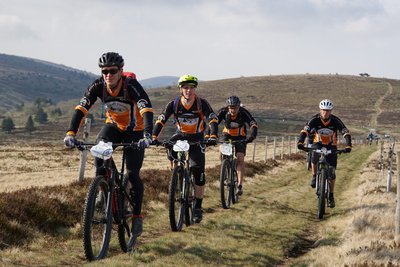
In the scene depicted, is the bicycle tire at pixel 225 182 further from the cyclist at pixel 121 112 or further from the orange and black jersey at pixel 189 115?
the cyclist at pixel 121 112

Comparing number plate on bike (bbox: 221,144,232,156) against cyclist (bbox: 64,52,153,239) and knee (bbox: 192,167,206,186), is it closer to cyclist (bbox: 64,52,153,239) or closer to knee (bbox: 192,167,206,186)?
knee (bbox: 192,167,206,186)

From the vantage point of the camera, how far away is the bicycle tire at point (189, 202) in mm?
9687

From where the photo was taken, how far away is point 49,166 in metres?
31.3

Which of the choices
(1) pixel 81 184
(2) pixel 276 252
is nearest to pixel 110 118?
(2) pixel 276 252

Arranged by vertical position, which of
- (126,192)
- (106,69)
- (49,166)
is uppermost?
(106,69)

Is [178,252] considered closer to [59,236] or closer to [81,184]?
[59,236]

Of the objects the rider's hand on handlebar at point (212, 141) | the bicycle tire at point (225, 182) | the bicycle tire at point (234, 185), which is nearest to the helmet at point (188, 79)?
the rider's hand on handlebar at point (212, 141)

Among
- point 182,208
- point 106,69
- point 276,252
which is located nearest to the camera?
point 106,69

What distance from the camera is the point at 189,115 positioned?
1015 centimetres

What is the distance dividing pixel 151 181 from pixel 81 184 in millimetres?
2518

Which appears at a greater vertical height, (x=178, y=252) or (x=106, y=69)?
(x=106, y=69)

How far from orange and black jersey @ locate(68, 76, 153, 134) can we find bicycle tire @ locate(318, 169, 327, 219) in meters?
6.69

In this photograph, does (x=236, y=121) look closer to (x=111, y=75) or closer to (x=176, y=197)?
(x=176, y=197)

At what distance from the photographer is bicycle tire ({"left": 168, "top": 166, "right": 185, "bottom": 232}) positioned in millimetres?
9016
